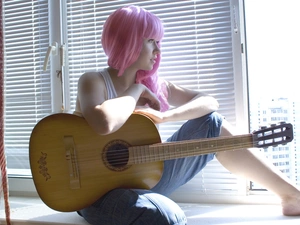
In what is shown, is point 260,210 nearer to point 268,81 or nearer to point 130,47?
point 268,81

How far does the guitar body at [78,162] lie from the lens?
1121 mm

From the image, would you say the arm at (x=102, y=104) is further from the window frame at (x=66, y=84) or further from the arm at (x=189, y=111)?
the window frame at (x=66, y=84)

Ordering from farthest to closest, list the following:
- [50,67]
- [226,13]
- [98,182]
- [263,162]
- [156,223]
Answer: [50,67], [226,13], [263,162], [98,182], [156,223]

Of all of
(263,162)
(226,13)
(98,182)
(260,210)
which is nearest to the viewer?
(98,182)

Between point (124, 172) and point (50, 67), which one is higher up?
point (50, 67)

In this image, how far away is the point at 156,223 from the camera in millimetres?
1003

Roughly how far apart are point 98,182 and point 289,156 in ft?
2.49

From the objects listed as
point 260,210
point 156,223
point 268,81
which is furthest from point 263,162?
point 156,223

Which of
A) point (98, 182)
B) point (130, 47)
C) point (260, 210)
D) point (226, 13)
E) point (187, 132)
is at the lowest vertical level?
point (260, 210)

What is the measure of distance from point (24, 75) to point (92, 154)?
77cm

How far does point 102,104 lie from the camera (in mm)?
1130

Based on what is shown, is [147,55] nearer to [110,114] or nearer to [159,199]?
[110,114]

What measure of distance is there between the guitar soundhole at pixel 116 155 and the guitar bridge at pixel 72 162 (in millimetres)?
90

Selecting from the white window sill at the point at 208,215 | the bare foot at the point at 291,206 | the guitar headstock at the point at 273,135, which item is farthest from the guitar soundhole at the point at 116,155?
the bare foot at the point at 291,206
